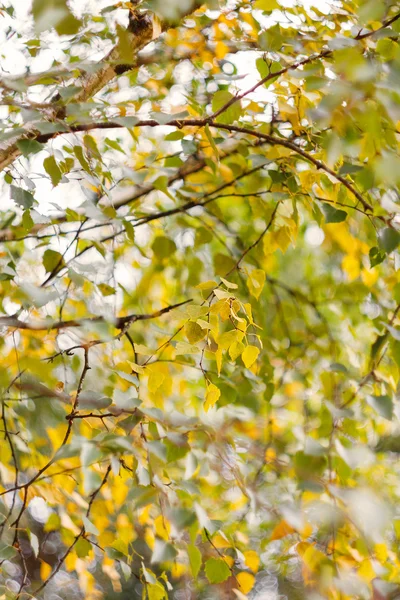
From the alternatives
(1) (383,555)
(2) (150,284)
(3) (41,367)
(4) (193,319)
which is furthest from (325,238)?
(3) (41,367)

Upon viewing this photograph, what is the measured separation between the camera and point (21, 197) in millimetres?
694

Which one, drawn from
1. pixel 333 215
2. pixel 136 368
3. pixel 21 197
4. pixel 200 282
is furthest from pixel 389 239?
pixel 200 282

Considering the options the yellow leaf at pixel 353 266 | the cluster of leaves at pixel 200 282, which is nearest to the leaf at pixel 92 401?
the cluster of leaves at pixel 200 282

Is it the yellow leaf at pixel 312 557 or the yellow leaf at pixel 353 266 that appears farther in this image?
the yellow leaf at pixel 353 266

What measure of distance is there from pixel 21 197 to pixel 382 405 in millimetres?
482

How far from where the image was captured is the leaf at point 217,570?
75 cm

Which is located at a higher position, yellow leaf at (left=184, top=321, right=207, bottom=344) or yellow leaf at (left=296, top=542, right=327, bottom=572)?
yellow leaf at (left=184, top=321, right=207, bottom=344)

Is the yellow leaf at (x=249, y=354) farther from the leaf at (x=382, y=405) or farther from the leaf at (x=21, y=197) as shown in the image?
the leaf at (x=21, y=197)

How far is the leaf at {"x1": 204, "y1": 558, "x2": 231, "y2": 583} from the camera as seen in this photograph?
2.47ft

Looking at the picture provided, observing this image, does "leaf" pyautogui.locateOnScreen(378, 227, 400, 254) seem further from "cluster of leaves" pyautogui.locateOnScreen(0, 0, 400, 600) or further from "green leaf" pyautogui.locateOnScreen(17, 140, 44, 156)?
"green leaf" pyautogui.locateOnScreen(17, 140, 44, 156)

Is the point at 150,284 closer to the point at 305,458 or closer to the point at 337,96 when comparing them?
the point at 305,458

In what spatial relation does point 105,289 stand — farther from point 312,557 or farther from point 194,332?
point 312,557

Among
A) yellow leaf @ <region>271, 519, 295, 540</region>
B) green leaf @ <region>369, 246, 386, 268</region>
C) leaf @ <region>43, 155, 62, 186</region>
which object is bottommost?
yellow leaf @ <region>271, 519, 295, 540</region>

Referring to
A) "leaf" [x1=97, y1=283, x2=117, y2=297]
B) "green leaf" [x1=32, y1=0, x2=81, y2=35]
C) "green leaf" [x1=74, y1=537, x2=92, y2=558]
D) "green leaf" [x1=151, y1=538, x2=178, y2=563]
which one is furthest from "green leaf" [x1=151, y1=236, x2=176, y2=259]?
"green leaf" [x1=32, y1=0, x2=81, y2=35]
